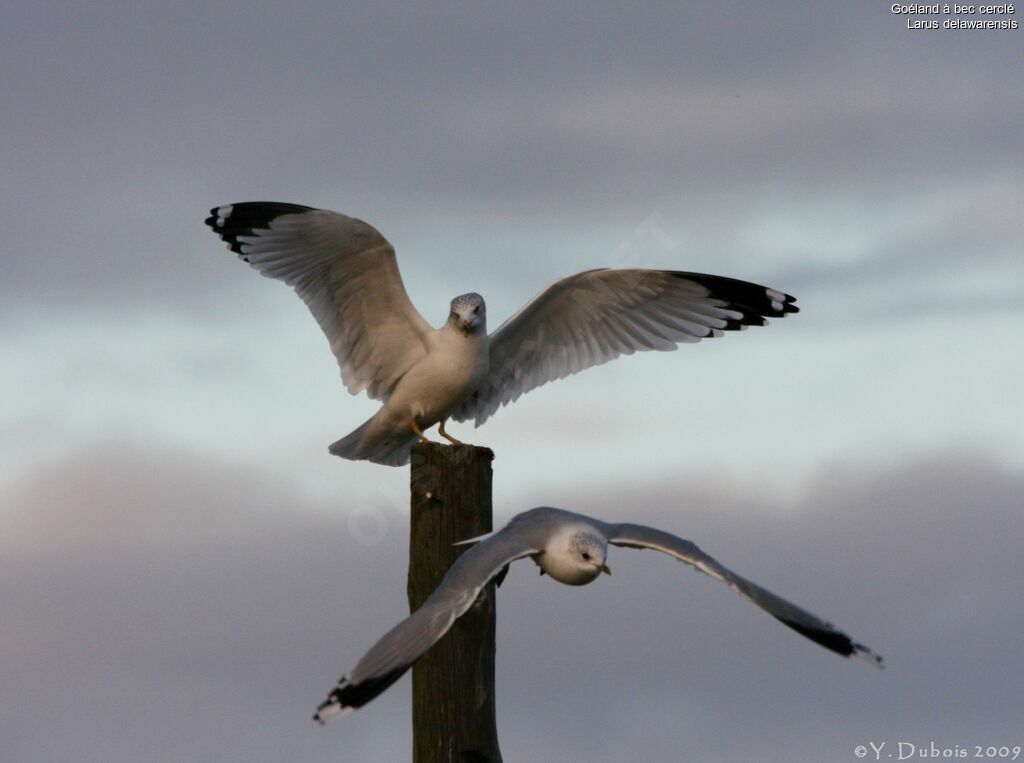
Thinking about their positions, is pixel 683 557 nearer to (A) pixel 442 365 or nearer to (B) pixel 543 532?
(B) pixel 543 532

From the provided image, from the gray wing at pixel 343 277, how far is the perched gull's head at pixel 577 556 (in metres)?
2.84

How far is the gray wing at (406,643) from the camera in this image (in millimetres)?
5305

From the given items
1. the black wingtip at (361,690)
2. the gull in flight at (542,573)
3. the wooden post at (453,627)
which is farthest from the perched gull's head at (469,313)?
the black wingtip at (361,690)

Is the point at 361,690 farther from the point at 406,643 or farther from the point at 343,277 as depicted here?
the point at 343,277

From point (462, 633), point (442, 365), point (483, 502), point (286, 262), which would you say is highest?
point (286, 262)

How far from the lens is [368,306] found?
28.4ft

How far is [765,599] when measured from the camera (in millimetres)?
5863

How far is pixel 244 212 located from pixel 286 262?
338 millimetres

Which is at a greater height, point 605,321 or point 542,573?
point 605,321

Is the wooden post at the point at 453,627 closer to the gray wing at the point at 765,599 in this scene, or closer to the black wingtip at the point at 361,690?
the gray wing at the point at 765,599

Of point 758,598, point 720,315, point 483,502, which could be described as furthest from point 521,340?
point 758,598

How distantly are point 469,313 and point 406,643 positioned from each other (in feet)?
9.78

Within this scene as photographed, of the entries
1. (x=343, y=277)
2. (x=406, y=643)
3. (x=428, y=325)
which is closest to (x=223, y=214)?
(x=343, y=277)

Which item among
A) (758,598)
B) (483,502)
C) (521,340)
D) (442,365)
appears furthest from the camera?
(521,340)
